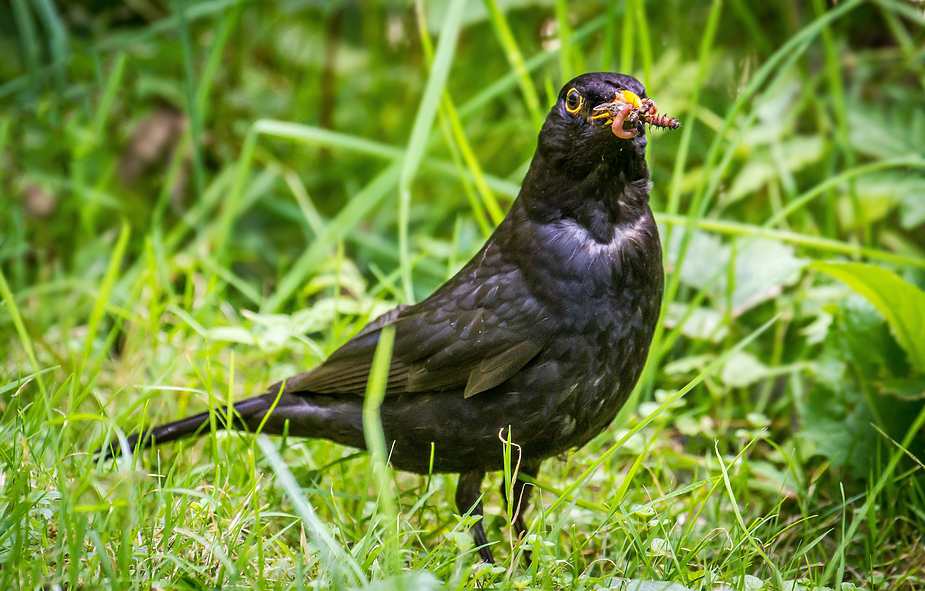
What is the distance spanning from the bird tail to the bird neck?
2.68 feet

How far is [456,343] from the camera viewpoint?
2424mm

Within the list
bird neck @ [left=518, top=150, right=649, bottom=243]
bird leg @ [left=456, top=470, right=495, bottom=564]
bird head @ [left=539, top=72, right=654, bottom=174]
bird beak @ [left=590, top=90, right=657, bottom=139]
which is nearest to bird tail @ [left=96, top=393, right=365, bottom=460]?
bird leg @ [left=456, top=470, right=495, bottom=564]

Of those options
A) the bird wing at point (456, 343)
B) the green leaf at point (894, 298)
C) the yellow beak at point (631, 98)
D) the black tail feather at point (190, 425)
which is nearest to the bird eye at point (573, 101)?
the yellow beak at point (631, 98)

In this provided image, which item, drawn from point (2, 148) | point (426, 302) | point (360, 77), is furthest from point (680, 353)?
point (2, 148)

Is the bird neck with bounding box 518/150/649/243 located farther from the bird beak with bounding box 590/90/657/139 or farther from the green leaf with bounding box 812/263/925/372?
the green leaf with bounding box 812/263/925/372

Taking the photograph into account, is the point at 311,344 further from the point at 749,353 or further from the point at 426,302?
the point at 749,353

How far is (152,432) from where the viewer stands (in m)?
2.63

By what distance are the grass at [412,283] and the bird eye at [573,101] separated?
796 mm

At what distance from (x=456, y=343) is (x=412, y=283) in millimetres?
1646

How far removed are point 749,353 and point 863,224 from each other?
85 centimetres

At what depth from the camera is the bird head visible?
86.3 inches

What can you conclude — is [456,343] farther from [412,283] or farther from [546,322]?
[412,283]

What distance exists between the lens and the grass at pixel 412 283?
2199mm

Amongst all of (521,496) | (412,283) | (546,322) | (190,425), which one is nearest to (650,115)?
(546,322)
